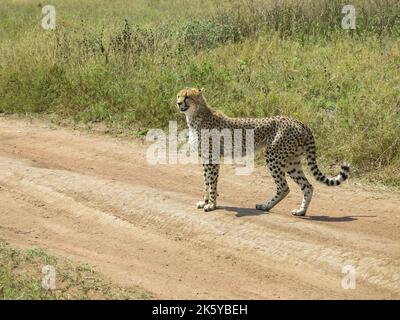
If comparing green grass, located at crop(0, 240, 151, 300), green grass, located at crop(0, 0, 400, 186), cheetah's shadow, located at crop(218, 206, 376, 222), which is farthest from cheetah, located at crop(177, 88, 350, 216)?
green grass, located at crop(0, 240, 151, 300)

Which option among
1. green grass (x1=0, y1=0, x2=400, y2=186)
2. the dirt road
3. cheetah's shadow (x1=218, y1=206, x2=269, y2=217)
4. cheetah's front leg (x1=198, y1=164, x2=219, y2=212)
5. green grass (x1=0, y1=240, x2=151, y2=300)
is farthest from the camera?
green grass (x1=0, y1=0, x2=400, y2=186)

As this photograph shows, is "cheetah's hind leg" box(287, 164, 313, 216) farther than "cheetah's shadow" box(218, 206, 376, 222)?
Yes

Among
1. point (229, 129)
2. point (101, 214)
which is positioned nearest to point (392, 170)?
point (229, 129)

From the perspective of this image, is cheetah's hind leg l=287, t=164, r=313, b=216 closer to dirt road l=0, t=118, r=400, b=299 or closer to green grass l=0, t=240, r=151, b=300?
dirt road l=0, t=118, r=400, b=299

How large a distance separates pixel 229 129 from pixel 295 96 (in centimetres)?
316

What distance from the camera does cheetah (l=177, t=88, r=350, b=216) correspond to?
807cm

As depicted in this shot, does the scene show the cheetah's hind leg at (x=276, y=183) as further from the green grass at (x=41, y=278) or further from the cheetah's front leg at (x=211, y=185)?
the green grass at (x=41, y=278)

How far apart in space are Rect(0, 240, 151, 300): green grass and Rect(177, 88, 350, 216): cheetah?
1.91 m

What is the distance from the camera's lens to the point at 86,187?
9.03 m

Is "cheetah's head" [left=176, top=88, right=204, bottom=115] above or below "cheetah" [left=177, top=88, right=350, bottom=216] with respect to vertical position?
above

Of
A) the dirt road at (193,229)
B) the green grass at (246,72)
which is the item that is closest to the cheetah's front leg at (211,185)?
the dirt road at (193,229)

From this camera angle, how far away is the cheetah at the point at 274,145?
26.5ft
